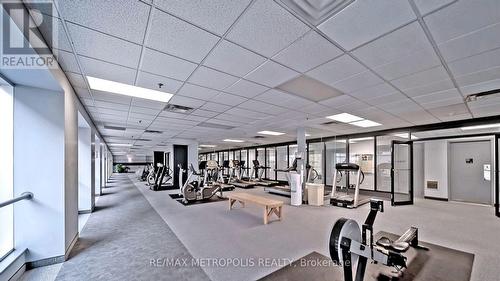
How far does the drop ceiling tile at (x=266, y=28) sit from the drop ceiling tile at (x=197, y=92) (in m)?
1.48

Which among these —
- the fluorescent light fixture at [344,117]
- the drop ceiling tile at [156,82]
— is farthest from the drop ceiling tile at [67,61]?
the fluorescent light fixture at [344,117]

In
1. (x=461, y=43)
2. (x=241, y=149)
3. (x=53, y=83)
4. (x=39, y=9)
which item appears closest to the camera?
(x=39, y=9)

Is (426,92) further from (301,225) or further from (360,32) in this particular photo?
(301,225)

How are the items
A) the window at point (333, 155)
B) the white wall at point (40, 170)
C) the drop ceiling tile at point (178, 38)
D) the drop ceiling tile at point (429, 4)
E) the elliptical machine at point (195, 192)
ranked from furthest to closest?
the window at point (333, 155), the elliptical machine at point (195, 192), the white wall at point (40, 170), the drop ceiling tile at point (178, 38), the drop ceiling tile at point (429, 4)

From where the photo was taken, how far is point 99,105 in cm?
444

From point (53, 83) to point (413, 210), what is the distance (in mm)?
8370

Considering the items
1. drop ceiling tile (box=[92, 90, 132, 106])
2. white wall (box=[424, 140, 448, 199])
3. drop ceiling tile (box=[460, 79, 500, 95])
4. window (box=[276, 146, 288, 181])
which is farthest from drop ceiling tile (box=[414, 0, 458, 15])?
window (box=[276, 146, 288, 181])

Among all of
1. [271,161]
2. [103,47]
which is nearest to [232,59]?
[103,47]

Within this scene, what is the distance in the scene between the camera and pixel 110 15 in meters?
1.69

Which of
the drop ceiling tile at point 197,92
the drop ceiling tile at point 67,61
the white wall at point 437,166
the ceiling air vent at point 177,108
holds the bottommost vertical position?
the white wall at point 437,166

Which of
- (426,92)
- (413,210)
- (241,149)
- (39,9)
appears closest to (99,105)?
(39,9)

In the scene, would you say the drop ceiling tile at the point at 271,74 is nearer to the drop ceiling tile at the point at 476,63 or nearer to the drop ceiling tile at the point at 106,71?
the drop ceiling tile at the point at 106,71

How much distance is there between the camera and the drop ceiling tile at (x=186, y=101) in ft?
12.9

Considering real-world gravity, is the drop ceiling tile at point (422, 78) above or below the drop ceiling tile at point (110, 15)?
below
